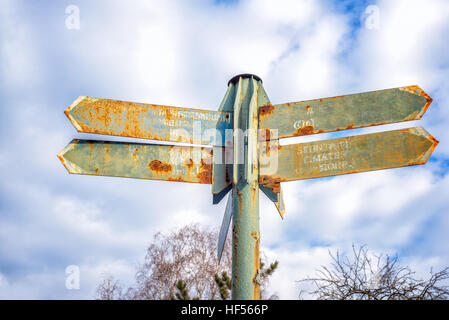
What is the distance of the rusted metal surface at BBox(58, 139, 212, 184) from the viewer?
11.1ft

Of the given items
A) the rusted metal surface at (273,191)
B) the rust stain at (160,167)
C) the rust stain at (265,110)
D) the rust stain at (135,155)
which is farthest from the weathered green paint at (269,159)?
the rust stain at (135,155)

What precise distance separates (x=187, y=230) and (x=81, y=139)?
14186 mm

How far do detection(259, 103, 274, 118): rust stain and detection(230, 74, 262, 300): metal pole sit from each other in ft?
0.17

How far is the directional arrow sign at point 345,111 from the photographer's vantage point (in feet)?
10.4

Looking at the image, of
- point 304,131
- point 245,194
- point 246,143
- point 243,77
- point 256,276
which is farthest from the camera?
point 243,77

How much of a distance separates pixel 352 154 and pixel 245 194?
3.02 feet

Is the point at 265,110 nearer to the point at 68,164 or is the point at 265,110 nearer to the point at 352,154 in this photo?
the point at 352,154

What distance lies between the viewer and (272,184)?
131 inches

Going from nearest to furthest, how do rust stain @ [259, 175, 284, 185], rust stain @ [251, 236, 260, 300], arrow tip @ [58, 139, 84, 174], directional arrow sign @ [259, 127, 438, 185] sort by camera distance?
1. rust stain @ [251, 236, 260, 300]
2. directional arrow sign @ [259, 127, 438, 185]
3. rust stain @ [259, 175, 284, 185]
4. arrow tip @ [58, 139, 84, 174]

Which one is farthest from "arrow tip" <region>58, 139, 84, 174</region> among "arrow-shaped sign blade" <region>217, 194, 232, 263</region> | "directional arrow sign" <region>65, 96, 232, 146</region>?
"arrow-shaped sign blade" <region>217, 194, 232, 263</region>

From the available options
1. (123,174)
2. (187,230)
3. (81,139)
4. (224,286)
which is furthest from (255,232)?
(187,230)

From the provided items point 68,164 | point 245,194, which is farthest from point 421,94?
point 68,164

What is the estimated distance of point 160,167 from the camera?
342cm

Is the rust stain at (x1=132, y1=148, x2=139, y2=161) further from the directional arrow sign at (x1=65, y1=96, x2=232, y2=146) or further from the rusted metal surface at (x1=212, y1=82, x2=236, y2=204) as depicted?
the rusted metal surface at (x1=212, y1=82, x2=236, y2=204)
